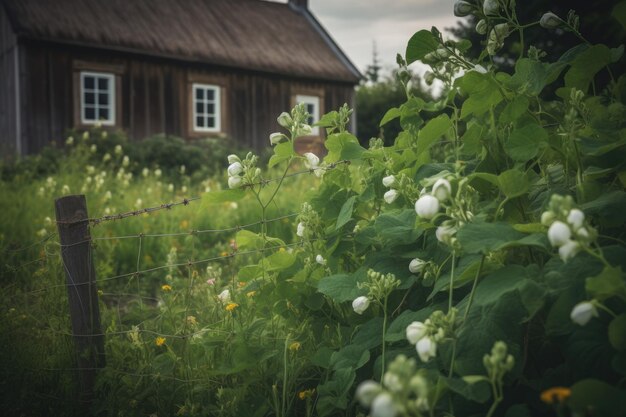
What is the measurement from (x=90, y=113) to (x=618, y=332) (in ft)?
40.8

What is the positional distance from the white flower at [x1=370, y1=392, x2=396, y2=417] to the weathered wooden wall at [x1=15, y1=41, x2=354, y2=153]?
12018 millimetres

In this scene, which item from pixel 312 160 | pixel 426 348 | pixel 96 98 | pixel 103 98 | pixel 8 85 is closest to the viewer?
pixel 426 348

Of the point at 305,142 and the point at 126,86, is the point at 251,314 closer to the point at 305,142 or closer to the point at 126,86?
the point at 126,86

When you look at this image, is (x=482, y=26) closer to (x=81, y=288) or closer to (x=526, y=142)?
(x=526, y=142)

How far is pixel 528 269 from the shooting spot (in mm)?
1619

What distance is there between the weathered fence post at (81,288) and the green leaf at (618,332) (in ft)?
7.29

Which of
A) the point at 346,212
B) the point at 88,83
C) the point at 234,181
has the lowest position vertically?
the point at 346,212

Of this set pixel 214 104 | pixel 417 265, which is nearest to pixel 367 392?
pixel 417 265

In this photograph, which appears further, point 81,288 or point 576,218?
point 81,288

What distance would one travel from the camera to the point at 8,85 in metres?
12.0

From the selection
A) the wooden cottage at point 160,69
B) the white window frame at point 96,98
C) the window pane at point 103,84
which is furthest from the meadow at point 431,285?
the window pane at point 103,84

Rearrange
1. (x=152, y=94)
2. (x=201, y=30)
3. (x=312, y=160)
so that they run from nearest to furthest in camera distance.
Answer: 1. (x=312, y=160)
2. (x=152, y=94)
3. (x=201, y=30)

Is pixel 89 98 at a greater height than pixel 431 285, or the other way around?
pixel 89 98

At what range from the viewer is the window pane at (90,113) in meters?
12.4
